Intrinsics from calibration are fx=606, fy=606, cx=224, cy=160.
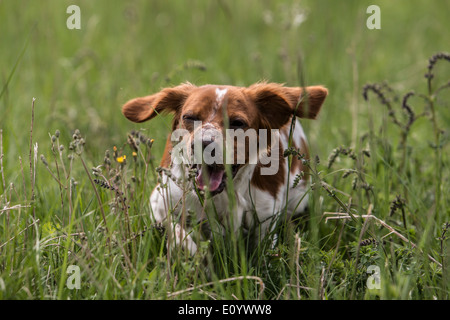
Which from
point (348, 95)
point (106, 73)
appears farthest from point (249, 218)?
point (106, 73)

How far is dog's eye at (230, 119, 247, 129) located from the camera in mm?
2889

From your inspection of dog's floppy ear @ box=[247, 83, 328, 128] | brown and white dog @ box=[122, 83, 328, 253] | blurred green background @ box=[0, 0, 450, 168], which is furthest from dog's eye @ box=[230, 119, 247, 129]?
blurred green background @ box=[0, 0, 450, 168]

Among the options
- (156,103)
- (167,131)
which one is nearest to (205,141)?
(156,103)

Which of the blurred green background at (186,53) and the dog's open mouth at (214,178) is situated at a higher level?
the blurred green background at (186,53)

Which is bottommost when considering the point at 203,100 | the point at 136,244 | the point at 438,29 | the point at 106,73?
the point at 136,244

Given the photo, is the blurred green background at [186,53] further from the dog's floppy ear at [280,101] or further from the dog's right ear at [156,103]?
the dog's floppy ear at [280,101]

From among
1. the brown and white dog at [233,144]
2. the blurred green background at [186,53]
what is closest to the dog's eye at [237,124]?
the brown and white dog at [233,144]

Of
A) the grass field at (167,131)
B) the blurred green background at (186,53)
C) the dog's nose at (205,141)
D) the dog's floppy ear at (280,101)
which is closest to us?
the grass field at (167,131)

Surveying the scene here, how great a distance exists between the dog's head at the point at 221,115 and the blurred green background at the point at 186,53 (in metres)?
0.66

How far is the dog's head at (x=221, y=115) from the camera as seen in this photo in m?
2.67
